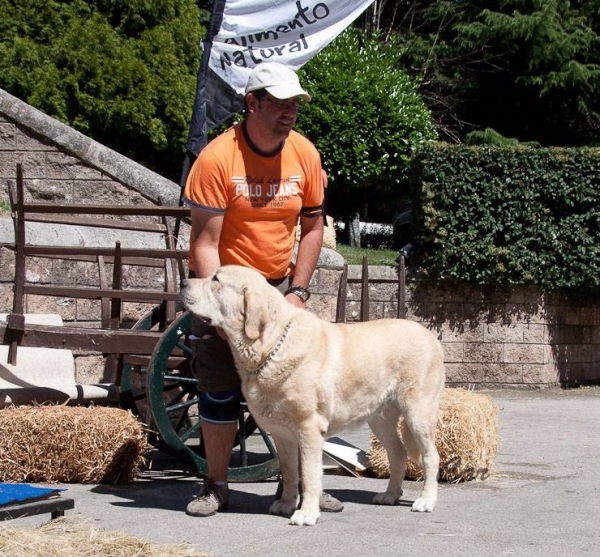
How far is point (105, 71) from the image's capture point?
15.7 meters

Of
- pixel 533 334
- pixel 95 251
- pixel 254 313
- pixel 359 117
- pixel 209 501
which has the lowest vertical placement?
pixel 209 501

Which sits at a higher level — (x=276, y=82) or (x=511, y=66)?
(x=511, y=66)

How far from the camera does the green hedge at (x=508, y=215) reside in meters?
13.7

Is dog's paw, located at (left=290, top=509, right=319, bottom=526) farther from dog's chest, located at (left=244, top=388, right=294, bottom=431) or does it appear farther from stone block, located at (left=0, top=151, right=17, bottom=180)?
stone block, located at (left=0, top=151, right=17, bottom=180)

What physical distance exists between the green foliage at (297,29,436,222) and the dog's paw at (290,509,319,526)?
1210 centimetres

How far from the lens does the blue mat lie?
497cm

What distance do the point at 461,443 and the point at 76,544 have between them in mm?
2989

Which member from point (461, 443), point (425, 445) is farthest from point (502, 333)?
point (425, 445)

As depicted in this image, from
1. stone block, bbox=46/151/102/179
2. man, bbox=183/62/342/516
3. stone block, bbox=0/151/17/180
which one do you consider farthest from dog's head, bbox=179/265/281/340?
stone block, bbox=0/151/17/180

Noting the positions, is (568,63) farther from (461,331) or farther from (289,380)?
(289,380)

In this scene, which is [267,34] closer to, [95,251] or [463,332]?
[95,251]

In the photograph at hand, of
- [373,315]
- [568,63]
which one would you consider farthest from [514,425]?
[568,63]

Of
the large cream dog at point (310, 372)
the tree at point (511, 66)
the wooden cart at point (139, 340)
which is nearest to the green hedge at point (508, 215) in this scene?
the wooden cart at point (139, 340)

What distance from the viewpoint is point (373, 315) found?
43.3 feet
